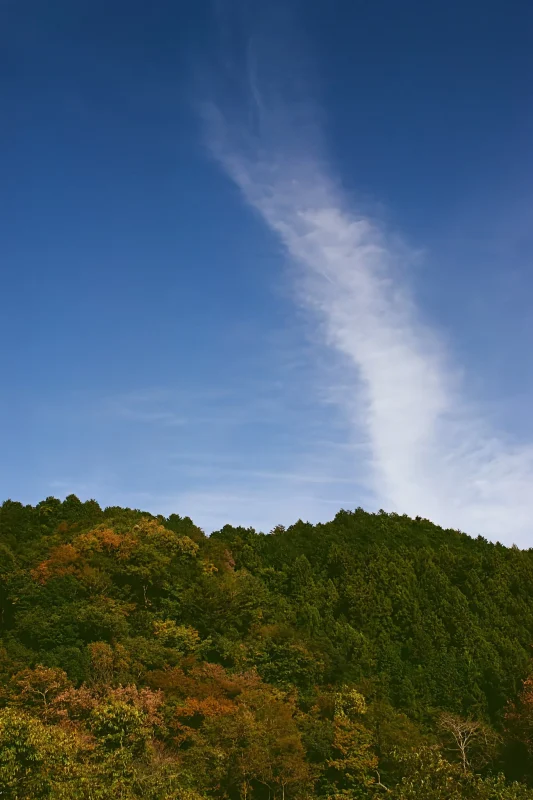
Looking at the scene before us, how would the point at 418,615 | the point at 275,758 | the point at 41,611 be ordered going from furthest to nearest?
the point at 418,615
the point at 41,611
the point at 275,758

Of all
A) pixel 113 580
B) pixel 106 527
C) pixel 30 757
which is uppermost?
pixel 106 527

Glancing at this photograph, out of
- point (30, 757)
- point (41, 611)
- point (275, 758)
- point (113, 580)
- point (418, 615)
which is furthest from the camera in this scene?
point (418, 615)

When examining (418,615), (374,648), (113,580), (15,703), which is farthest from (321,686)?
(15,703)

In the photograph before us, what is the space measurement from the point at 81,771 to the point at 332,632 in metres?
28.2

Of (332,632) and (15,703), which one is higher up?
(332,632)

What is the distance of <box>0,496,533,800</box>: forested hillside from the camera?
2164 cm

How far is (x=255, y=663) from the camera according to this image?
122 ft

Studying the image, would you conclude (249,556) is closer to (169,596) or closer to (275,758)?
(169,596)

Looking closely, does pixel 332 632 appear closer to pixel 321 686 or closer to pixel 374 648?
pixel 374 648

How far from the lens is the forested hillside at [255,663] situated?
852 inches

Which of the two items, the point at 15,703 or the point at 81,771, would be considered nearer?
the point at 81,771

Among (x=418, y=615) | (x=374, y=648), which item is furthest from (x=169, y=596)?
(x=418, y=615)

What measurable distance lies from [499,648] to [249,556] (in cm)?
2124

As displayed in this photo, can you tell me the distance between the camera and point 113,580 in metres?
41.1
